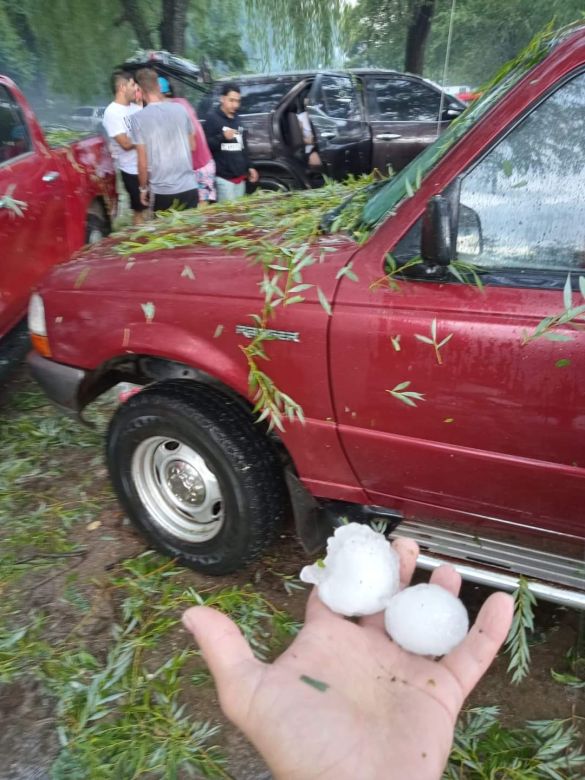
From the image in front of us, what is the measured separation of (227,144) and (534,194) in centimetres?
534

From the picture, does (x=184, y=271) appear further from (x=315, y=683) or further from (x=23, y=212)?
(x=23, y=212)

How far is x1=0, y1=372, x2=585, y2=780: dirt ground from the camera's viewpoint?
224cm

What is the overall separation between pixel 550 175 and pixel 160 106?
421 centimetres

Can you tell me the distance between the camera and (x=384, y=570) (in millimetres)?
1793

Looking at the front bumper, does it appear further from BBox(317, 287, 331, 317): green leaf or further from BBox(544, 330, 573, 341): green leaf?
BBox(544, 330, 573, 341): green leaf

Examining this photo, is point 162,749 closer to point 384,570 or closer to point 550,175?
point 384,570

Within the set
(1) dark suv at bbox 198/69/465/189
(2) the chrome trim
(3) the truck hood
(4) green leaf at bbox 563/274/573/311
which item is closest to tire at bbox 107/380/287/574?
(3) the truck hood

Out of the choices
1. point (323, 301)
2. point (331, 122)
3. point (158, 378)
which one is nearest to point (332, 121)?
point (331, 122)

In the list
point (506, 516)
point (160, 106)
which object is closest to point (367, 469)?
point (506, 516)

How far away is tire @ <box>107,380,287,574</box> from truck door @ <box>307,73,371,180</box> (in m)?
5.67

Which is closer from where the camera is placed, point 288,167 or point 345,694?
point 345,694

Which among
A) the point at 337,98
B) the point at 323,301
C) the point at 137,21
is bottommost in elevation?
the point at 323,301

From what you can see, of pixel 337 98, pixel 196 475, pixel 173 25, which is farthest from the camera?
pixel 173 25

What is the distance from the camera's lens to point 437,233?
6.40ft
